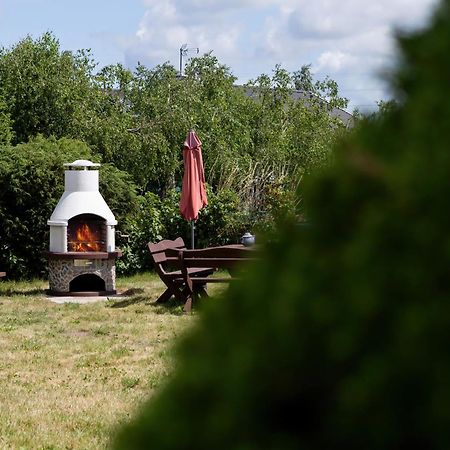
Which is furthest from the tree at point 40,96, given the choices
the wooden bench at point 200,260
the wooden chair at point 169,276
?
the wooden bench at point 200,260

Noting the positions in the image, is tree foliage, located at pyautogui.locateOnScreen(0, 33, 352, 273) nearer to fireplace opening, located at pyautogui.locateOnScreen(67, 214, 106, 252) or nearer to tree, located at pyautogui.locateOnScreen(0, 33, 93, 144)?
tree, located at pyautogui.locateOnScreen(0, 33, 93, 144)

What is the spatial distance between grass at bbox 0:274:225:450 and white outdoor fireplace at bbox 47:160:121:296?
47 cm

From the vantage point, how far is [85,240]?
14.0 m

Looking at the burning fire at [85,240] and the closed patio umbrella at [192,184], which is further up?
the closed patio umbrella at [192,184]

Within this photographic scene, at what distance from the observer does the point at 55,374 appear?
7.73m

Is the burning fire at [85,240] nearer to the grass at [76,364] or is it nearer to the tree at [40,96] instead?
the grass at [76,364]

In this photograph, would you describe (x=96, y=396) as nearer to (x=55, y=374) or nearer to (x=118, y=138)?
(x=55, y=374)

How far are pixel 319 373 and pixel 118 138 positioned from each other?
24.3 meters

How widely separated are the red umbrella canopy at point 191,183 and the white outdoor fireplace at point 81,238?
1164 millimetres

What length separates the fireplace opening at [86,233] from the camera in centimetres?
1391

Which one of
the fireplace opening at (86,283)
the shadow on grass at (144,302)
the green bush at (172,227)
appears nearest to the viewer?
the shadow on grass at (144,302)

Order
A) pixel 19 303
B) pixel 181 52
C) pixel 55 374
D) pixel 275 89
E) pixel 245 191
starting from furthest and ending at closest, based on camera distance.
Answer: pixel 181 52 → pixel 275 89 → pixel 245 191 → pixel 19 303 → pixel 55 374

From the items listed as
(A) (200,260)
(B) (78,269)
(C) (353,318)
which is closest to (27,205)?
(B) (78,269)

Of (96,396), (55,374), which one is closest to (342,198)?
(96,396)
